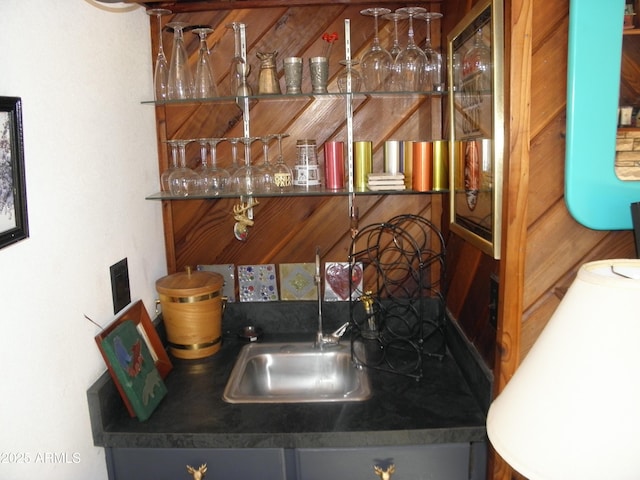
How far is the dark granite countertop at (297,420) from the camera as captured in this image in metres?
1.34

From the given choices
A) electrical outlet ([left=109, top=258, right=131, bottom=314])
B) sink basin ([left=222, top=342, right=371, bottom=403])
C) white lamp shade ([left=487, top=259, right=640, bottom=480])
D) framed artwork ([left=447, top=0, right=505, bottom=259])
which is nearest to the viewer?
white lamp shade ([left=487, top=259, right=640, bottom=480])

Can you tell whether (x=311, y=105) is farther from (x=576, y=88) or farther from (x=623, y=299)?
(x=623, y=299)

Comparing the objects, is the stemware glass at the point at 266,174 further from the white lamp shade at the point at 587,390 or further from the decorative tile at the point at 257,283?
the white lamp shade at the point at 587,390

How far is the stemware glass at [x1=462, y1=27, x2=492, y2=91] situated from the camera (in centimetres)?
127

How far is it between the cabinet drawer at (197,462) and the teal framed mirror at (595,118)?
0.93 metres

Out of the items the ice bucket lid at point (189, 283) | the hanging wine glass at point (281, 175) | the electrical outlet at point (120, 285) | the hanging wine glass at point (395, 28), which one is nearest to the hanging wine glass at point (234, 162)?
the hanging wine glass at point (281, 175)

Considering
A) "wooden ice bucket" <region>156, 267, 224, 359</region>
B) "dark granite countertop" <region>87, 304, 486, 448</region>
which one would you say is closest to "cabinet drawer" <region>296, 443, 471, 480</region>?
"dark granite countertop" <region>87, 304, 486, 448</region>

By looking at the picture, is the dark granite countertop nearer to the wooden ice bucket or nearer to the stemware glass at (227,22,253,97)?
the wooden ice bucket

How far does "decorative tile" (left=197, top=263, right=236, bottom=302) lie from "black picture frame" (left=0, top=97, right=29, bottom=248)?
0.95 m

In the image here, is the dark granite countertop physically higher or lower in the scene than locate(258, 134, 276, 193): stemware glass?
lower

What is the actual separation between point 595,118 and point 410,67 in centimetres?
72

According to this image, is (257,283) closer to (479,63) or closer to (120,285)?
(120,285)

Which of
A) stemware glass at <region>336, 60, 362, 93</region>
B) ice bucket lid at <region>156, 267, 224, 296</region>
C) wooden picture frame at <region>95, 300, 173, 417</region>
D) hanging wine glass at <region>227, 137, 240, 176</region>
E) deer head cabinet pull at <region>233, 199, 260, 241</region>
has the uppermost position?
stemware glass at <region>336, 60, 362, 93</region>

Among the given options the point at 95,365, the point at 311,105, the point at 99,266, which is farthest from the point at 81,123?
the point at 311,105
